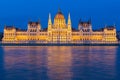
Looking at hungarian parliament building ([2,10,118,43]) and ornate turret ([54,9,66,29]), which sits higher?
ornate turret ([54,9,66,29])

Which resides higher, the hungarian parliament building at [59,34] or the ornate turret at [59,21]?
the ornate turret at [59,21]

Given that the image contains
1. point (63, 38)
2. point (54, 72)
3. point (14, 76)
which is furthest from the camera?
point (63, 38)

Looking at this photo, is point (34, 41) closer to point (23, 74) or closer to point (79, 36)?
point (79, 36)

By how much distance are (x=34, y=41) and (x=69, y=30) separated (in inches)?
486

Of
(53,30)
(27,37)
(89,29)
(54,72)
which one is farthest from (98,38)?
(54,72)

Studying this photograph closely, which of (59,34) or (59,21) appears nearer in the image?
(59,34)

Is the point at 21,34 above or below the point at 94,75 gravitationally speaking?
above

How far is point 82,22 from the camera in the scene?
128 metres

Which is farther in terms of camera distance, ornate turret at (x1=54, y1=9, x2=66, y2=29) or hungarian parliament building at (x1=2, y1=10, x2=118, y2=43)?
ornate turret at (x1=54, y1=9, x2=66, y2=29)

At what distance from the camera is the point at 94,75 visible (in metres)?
24.5

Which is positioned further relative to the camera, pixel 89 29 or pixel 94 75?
pixel 89 29

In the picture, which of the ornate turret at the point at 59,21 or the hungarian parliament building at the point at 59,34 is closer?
the hungarian parliament building at the point at 59,34

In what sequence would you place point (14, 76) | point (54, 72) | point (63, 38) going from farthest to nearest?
1. point (63, 38)
2. point (54, 72)
3. point (14, 76)

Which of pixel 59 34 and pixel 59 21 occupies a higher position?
pixel 59 21
